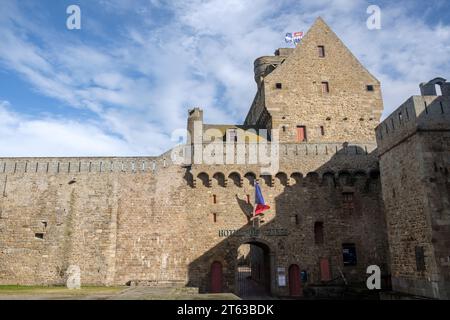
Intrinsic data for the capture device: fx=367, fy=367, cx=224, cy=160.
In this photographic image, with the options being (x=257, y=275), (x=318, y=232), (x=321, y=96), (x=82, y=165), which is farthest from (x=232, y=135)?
(x=257, y=275)

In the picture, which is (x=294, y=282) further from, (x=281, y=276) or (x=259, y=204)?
(x=259, y=204)

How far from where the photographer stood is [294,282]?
1853 centimetres

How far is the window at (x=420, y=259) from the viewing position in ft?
41.8

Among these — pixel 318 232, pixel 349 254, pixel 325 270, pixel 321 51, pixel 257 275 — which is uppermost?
pixel 321 51

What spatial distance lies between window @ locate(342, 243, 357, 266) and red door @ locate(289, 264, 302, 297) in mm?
2510

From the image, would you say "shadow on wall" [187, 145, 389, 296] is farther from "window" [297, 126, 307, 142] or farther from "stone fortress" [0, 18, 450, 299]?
"window" [297, 126, 307, 142]

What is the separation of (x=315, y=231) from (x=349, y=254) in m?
2.03

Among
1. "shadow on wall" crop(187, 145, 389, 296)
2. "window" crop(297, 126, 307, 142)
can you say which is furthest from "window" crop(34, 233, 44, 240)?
"window" crop(297, 126, 307, 142)

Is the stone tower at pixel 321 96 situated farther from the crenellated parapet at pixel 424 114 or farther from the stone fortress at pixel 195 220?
the crenellated parapet at pixel 424 114

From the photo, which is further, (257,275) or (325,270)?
(257,275)

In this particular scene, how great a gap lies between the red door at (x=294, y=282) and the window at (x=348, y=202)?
4030 millimetres

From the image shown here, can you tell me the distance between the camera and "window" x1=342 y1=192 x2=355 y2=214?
19281 millimetres
